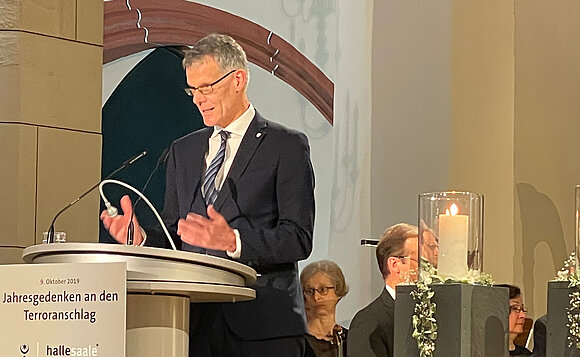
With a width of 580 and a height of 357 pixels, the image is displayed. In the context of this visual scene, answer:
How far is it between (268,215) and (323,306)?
447mm

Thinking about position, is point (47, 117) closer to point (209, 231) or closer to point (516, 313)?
point (209, 231)

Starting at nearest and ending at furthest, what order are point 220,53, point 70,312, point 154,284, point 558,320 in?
1. point 70,312
2. point 154,284
3. point 558,320
4. point 220,53

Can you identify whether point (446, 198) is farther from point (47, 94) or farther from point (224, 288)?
point (47, 94)

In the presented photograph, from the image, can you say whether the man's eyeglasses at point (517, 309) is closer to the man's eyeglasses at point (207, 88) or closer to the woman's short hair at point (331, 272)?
the woman's short hair at point (331, 272)

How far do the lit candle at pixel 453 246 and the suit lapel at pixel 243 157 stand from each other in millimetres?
1370

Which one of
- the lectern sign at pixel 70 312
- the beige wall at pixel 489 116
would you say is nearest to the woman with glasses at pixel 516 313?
the beige wall at pixel 489 116

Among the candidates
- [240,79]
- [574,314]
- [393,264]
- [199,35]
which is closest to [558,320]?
[574,314]

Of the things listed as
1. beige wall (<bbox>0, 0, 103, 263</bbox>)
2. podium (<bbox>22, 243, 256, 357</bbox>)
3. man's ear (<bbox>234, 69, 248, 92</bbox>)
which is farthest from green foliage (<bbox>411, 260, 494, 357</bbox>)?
beige wall (<bbox>0, 0, 103, 263</bbox>)

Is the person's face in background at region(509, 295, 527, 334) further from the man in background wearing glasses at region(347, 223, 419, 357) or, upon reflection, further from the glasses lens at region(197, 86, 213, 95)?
the glasses lens at region(197, 86, 213, 95)

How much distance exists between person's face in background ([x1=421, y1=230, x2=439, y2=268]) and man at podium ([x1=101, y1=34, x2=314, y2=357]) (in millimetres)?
1107

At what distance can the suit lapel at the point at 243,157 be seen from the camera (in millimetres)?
4398

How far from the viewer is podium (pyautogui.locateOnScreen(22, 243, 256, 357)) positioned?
2.85 metres

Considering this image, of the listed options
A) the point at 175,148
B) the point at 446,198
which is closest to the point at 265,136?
the point at 175,148

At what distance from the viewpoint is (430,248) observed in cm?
327
